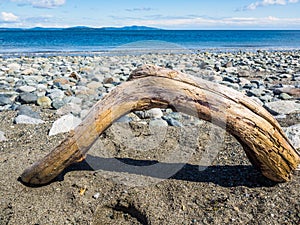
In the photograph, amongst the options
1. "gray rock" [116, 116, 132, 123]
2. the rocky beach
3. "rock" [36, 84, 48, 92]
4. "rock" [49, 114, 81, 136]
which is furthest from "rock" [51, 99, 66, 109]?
"gray rock" [116, 116, 132, 123]

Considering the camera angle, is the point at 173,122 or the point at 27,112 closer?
the point at 173,122

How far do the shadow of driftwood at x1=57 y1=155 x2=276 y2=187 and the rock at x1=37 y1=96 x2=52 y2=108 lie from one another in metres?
2.68

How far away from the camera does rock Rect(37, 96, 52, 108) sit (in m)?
5.51

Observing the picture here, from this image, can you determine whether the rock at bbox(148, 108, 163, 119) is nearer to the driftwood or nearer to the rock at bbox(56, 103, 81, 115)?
the rock at bbox(56, 103, 81, 115)

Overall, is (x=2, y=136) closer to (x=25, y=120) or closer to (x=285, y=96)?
(x=25, y=120)

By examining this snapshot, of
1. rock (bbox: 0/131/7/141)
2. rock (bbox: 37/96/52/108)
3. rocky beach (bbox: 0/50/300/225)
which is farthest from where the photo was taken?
rock (bbox: 37/96/52/108)

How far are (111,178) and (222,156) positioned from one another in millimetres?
1069

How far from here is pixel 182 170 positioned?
2883 mm

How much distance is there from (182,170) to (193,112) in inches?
25.8

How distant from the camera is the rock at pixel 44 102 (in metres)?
5.51

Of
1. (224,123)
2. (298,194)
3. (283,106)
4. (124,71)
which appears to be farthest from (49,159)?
(124,71)

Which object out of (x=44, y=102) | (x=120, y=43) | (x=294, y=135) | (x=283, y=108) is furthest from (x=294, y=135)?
(x=120, y=43)

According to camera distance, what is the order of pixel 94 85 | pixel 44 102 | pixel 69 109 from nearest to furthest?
pixel 69 109
pixel 44 102
pixel 94 85

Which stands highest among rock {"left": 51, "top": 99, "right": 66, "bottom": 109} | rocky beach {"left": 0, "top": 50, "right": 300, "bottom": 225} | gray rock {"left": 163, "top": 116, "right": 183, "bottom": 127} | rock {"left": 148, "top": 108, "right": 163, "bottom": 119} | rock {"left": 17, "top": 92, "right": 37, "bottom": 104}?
rocky beach {"left": 0, "top": 50, "right": 300, "bottom": 225}
